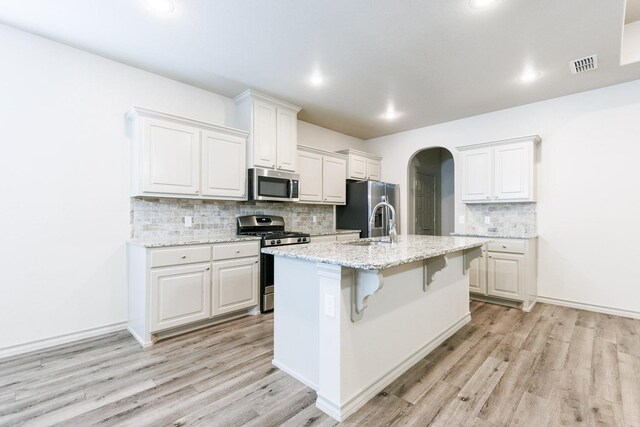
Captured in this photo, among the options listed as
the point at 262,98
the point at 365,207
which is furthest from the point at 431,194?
the point at 262,98

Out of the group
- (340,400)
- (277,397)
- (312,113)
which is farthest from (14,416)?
(312,113)

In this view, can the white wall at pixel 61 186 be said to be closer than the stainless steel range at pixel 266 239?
Yes

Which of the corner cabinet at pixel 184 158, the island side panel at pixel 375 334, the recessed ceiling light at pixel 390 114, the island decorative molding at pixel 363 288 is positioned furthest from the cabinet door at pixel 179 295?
the recessed ceiling light at pixel 390 114

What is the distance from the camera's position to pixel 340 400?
1.73 meters

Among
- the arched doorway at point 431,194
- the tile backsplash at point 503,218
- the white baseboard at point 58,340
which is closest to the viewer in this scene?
the white baseboard at point 58,340

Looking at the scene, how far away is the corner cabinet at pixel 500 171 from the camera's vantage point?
12.9 feet

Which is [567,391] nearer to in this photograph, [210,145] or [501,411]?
[501,411]

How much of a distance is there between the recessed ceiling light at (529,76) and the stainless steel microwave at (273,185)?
286cm

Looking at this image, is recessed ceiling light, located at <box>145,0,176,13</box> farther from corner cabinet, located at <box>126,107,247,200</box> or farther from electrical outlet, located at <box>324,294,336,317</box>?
electrical outlet, located at <box>324,294,336,317</box>

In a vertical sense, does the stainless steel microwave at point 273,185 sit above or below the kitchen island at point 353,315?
above

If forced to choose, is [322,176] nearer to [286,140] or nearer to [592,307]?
[286,140]

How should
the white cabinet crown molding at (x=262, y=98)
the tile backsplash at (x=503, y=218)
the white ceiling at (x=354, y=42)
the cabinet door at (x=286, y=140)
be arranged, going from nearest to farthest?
1. the white ceiling at (x=354, y=42)
2. the white cabinet crown molding at (x=262, y=98)
3. the cabinet door at (x=286, y=140)
4. the tile backsplash at (x=503, y=218)

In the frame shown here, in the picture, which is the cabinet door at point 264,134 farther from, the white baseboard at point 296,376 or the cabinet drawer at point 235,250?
the white baseboard at point 296,376

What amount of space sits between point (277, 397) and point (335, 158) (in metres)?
3.73
